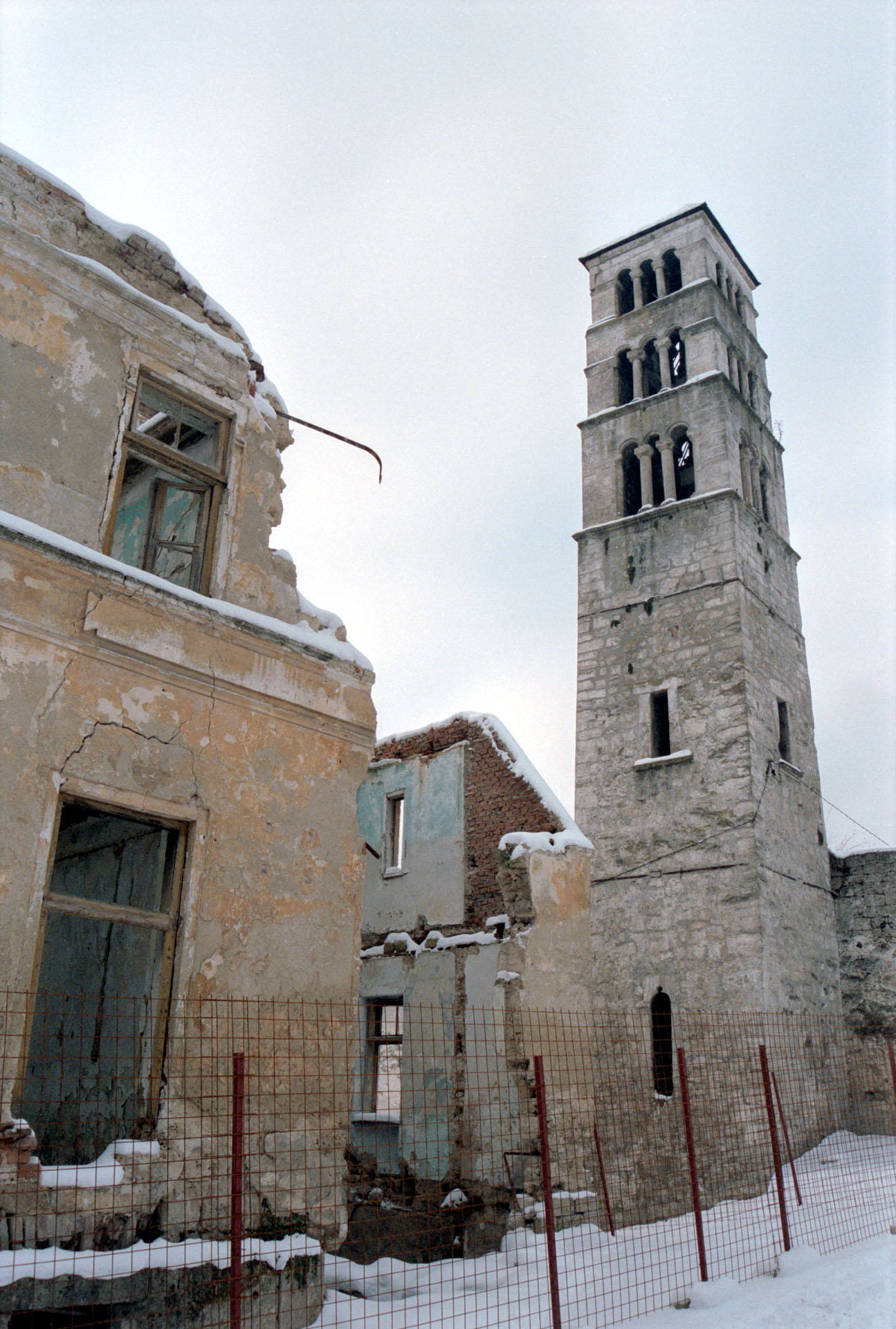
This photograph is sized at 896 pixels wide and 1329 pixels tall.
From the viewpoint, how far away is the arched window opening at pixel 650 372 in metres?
24.3

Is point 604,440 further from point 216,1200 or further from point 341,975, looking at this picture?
point 216,1200

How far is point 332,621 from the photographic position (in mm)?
8648

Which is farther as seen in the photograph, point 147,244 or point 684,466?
point 684,466

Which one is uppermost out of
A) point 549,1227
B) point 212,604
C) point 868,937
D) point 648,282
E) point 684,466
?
point 648,282

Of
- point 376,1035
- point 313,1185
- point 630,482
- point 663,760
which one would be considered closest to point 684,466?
point 630,482

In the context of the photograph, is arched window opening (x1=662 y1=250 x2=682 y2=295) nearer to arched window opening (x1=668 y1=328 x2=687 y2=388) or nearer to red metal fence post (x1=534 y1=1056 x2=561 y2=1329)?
arched window opening (x1=668 y1=328 x2=687 y2=388)

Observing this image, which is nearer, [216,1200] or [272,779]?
[216,1200]

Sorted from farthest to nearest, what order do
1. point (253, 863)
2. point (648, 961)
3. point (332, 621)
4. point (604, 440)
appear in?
point (604, 440)
point (648, 961)
point (332, 621)
point (253, 863)

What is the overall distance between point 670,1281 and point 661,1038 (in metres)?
10.7

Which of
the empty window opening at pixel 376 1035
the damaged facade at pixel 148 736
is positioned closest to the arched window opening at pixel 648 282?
the empty window opening at pixel 376 1035

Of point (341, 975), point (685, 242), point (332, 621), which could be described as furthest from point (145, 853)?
point (685, 242)

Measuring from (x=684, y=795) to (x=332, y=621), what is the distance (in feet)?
39.5

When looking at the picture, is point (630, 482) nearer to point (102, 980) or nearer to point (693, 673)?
point (693, 673)

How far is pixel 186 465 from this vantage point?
26.6ft
